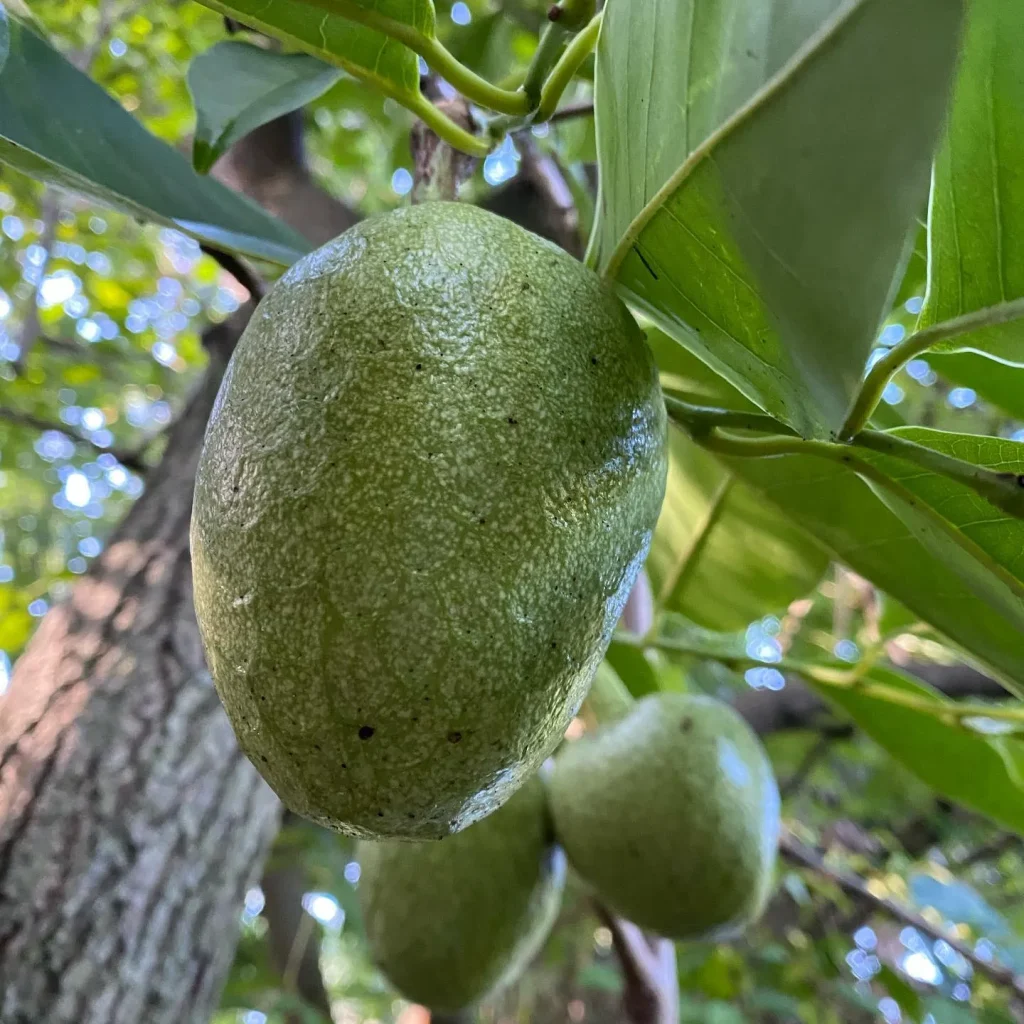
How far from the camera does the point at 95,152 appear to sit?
1.75 ft

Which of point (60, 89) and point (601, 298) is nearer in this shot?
point (601, 298)

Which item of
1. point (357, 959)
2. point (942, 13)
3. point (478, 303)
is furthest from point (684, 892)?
point (357, 959)

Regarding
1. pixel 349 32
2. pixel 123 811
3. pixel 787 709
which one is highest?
pixel 349 32

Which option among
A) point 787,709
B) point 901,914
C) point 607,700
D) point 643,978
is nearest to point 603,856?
point 607,700

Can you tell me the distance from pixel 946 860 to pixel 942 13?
3.11 metres

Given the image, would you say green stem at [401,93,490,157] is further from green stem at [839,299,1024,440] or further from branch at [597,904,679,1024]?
branch at [597,904,679,1024]

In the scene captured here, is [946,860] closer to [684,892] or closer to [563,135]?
[684,892]

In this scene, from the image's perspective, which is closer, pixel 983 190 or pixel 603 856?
pixel 983 190

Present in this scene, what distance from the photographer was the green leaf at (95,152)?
19.4 inches

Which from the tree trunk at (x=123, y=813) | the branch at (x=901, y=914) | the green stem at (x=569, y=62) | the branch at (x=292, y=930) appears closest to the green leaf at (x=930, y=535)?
the green stem at (x=569, y=62)

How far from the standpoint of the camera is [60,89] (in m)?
0.54

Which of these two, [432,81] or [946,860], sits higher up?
[432,81]

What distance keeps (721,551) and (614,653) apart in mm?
242

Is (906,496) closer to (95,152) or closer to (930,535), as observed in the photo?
(930,535)
